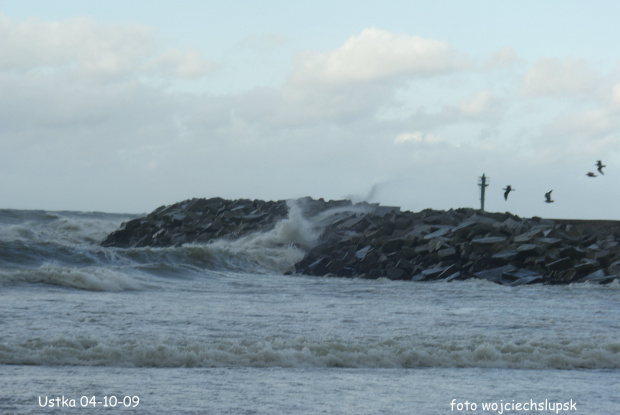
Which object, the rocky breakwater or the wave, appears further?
the rocky breakwater

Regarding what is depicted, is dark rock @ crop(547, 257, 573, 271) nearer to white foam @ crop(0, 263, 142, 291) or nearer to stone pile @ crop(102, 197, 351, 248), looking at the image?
white foam @ crop(0, 263, 142, 291)

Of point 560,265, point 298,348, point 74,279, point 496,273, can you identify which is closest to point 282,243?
point 496,273

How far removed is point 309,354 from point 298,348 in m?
0.29

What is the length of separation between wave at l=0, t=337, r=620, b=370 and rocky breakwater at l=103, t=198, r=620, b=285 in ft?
25.5

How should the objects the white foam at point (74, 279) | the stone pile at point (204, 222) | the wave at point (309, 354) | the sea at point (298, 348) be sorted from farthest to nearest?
the stone pile at point (204, 222), the white foam at point (74, 279), the wave at point (309, 354), the sea at point (298, 348)

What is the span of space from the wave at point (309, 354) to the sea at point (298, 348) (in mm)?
16

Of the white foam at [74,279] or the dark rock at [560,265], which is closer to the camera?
the white foam at [74,279]

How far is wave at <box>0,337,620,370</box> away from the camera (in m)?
6.14

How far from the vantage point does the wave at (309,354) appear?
20.2 feet

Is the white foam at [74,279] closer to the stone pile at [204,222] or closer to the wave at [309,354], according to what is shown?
the wave at [309,354]

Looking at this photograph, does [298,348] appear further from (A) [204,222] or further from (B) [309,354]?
(A) [204,222]

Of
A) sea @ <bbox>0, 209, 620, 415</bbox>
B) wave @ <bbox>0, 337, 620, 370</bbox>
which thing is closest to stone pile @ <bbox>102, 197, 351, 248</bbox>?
sea @ <bbox>0, 209, 620, 415</bbox>

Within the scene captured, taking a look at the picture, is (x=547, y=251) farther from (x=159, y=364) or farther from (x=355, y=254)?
(x=159, y=364)

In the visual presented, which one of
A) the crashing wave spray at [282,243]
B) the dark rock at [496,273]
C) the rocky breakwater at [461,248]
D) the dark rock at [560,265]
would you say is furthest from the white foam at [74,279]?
the dark rock at [560,265]
